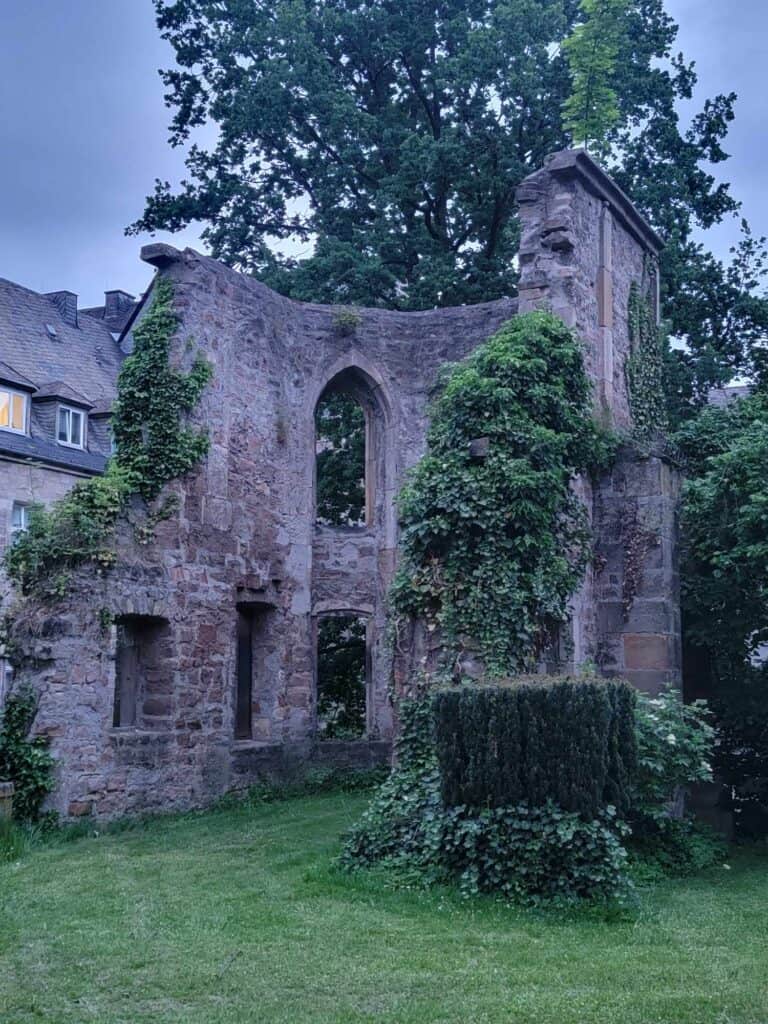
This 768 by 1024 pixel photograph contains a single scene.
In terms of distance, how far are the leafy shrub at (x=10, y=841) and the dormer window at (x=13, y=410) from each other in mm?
13507

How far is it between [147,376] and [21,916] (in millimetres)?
7277

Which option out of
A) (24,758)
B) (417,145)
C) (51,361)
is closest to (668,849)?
(24,758)

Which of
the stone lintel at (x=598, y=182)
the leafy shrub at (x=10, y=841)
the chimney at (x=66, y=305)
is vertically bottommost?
the leafy shrub at (x=10, y=841)

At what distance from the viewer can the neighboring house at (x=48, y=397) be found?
2236 centimetres

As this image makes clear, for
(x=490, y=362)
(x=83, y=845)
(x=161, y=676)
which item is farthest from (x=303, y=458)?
(x=83, y=845)

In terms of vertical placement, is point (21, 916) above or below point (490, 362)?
below

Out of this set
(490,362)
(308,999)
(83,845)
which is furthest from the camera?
(490,362)

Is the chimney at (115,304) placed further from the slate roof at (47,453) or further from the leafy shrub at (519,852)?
the leafy shrub at (519,852)

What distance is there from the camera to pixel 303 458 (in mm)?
16094

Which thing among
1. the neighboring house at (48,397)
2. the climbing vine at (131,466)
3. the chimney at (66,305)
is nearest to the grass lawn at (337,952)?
the climbing vine at (131,466)

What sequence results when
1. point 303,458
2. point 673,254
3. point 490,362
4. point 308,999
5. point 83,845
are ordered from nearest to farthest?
point 308,999, point 83,845, point 490,362, point 303,458, point 673,254

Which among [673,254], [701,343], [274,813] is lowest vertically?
[274,813]

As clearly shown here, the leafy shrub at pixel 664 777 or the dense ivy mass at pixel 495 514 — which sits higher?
the dense ivy mass at pixel 495 514

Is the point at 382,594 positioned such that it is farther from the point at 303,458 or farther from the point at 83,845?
the point at 83,845
